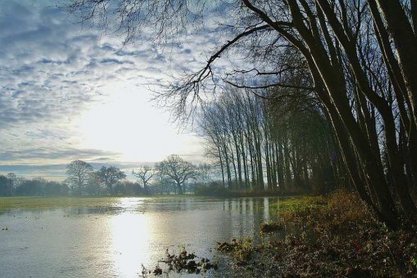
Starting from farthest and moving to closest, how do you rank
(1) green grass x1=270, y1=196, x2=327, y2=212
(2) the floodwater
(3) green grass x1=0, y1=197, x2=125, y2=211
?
(3) green grass x1=0, y1=197, x2=125, y2=211, (1) green grass x1=270, y1=196, x2=327, y2=212, (2) the floodwater

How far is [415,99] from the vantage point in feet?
18.8

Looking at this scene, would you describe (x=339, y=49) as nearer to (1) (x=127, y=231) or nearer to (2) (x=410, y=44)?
(1) (x=127, y=231)

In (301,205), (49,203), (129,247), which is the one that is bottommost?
(129,247)

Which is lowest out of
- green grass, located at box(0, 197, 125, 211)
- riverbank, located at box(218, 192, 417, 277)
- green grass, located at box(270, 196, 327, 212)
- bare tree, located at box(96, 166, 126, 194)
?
riverbank, located at box(218, 192, 417, 277)

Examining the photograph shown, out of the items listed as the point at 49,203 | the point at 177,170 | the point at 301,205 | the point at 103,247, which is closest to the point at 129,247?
the point at 103,247

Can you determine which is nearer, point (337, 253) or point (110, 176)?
point (337, 253)

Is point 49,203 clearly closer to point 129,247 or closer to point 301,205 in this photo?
point 301,205

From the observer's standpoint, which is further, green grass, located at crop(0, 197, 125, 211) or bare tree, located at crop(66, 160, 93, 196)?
bare tree, located at crop(66, 160, 93, 196)

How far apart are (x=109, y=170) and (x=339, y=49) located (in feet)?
345

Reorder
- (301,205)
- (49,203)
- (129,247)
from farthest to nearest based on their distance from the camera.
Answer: (49,203)
(301,205)
(129,247)

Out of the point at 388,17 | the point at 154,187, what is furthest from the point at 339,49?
the point at 154,187

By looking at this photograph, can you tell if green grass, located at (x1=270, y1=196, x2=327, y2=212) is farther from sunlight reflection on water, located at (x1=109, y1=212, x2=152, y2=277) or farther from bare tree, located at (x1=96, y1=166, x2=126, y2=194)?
bare tree, located at (x1=96, y1=166, x2=126, y2=194)

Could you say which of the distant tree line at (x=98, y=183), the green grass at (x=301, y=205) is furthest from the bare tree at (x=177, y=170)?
the green grass at (x=301, y=205)

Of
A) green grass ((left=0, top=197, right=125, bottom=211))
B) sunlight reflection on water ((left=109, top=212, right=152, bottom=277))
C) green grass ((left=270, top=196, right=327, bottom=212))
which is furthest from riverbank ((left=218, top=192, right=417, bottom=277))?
green grass ((left=0, top=197, right=125, bottom=211))
